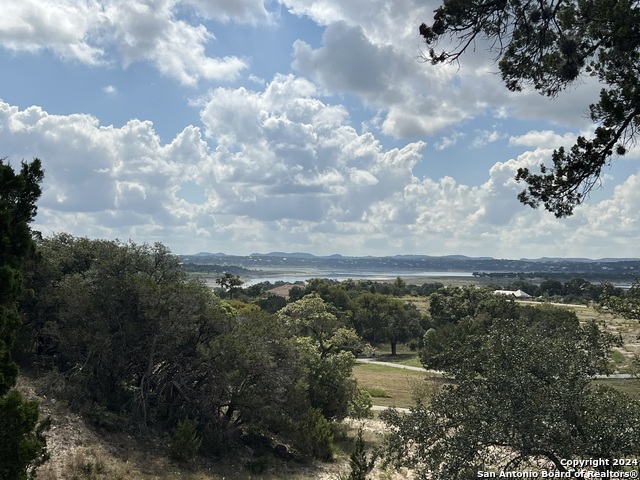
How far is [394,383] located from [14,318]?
40210 millimetres

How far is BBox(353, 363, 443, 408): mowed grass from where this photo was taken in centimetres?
3725

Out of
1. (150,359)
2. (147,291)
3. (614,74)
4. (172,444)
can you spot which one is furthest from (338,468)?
(614,74)

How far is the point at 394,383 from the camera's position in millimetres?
47719

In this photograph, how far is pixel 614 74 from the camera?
1016cm

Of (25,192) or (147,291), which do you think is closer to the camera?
(25,192)

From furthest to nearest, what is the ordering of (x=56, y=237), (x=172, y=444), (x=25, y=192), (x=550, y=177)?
1. (x=56, y=237)
2. (x=172, y=444)
3. (x=25, y=192)
4. (x=550, y=177)

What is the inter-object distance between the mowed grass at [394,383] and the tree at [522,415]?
20.5 metres

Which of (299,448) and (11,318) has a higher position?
(11,318)

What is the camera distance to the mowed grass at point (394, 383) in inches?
1467

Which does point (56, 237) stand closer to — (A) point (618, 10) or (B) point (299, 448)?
(B) point (299, 448)

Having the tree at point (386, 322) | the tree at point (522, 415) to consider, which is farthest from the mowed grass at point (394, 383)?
the tree at point (522, 415)

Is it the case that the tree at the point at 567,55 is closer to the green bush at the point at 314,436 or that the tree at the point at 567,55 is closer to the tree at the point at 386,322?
the green bush at the point at 314,436

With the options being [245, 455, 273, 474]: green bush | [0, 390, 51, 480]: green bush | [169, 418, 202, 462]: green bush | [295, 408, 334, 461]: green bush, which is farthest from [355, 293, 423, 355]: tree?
[0, 390, 51, 480]: green bush

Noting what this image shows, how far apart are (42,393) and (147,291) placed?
18.6 feet
